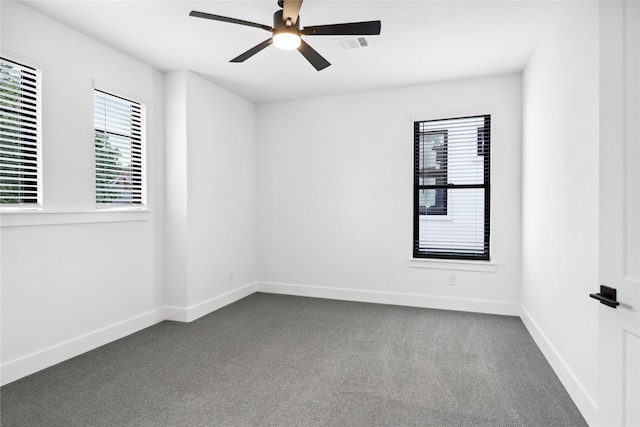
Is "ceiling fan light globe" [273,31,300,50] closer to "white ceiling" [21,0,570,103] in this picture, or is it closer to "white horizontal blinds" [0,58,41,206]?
"white ceiling" [21,0,570,103]

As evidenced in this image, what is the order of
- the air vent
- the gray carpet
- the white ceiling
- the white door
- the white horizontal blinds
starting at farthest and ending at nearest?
the air vent, the white ceiling, the white horizontal blinds, the gray carpet, the white door

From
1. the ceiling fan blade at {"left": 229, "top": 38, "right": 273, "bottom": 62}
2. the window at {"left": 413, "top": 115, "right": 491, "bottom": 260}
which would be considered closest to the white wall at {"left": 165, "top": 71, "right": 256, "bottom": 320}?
the ceiling fan blade at {"left": 229, "top": 38, "right": 273, "bottom": 62}

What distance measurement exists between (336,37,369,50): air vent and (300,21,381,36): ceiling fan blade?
877 millimetres

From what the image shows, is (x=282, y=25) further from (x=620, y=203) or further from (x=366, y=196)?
(x=366, y=196)

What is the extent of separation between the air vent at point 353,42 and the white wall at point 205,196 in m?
Result: 1.83

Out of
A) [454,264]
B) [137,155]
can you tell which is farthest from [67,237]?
[454,264]

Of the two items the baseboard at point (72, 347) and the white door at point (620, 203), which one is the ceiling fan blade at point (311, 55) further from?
the baseboard at point (72, 347)

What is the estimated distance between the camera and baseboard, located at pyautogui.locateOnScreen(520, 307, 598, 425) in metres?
2.09

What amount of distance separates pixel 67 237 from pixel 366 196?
333 cm

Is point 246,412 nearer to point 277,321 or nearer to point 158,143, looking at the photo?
point 277,321

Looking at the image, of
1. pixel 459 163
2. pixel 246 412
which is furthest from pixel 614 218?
pixel 459 163

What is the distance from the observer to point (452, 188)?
442 cm

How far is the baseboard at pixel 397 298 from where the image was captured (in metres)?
4.21

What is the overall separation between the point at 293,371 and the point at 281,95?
11.8ft
